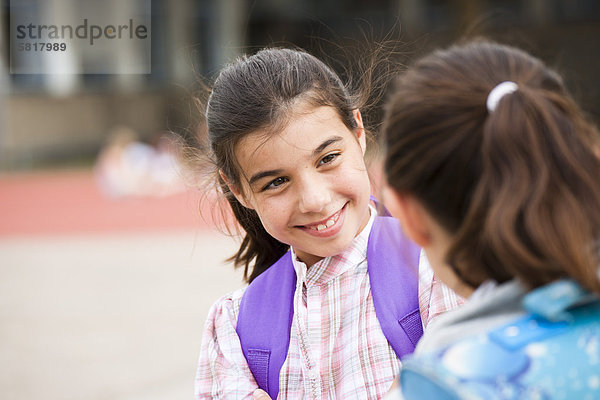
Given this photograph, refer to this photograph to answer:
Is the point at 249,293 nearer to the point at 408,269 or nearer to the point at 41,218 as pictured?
the point at 408,269

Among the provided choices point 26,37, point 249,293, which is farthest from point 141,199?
point 249,293

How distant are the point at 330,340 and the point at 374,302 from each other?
0.15 metres

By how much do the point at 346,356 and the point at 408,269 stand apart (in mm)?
241

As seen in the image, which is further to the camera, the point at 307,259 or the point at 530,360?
the point at 307,259

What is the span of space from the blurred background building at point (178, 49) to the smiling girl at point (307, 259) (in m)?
12.2

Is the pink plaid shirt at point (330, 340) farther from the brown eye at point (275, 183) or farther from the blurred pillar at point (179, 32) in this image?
the blurred pillar at point (179, 32)

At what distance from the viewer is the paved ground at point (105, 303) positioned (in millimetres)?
4363

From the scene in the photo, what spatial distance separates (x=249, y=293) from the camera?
201 cm

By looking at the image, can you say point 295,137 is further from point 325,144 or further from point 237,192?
point 237,192

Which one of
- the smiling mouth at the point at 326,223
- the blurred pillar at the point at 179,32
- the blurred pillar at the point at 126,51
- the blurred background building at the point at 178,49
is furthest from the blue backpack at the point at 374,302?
the blurred pillar at the point at 179,32

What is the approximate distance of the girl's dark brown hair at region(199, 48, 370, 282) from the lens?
6.32ft

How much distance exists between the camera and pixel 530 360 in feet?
3.33

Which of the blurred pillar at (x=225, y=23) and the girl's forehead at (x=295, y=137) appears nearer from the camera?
the girl's forehead at (x=295, y=137)

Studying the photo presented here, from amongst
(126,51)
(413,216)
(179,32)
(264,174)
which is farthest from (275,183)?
(179,32)
